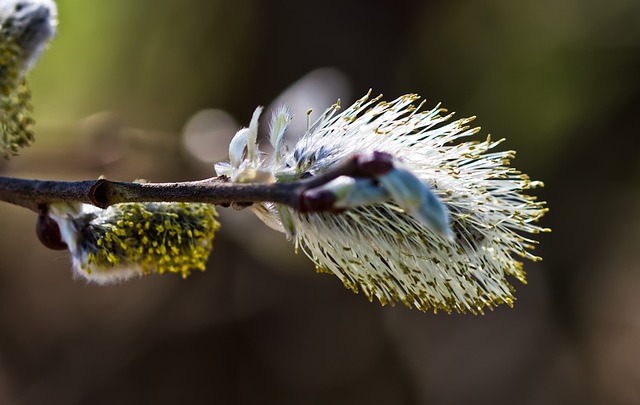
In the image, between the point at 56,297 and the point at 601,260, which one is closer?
the point at 56,297

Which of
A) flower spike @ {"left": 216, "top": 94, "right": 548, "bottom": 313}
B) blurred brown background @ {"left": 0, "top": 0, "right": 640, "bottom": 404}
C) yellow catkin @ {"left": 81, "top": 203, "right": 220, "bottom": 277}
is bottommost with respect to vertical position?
flower spike @ {"left": 216, "top": 94, "right": 548, "bottom": 313}

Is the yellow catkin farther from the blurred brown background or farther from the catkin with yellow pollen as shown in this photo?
the blurred brown background

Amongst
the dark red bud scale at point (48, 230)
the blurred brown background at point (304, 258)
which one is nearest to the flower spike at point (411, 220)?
the dark red bud scale at point (48, 230)

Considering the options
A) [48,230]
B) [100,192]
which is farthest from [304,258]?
[100,192]

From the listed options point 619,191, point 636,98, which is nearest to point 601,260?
point 619,191

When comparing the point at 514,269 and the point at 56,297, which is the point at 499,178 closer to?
the point at 514,269

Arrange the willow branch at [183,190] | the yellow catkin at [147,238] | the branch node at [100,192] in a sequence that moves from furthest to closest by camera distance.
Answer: the yellow catkin at [147,238] → the branch node at [100,192] → the willow branch at [183,190]

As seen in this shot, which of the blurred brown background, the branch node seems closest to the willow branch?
the branch node

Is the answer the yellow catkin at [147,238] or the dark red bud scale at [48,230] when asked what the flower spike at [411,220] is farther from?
the dark red bud scale at [48,230]
